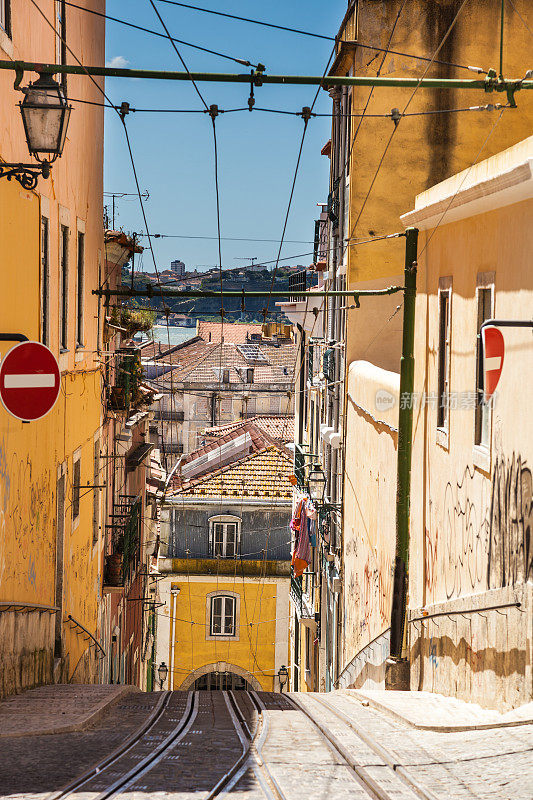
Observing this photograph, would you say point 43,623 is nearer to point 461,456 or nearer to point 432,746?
point 461,456

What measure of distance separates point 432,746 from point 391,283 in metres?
12.9

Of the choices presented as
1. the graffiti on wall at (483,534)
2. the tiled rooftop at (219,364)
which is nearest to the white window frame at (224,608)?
the graffiti on wall at (483,534)

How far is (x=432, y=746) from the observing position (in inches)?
289

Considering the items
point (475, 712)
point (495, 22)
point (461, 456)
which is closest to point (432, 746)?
point (475, 712)

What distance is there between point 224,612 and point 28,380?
86.6 feet

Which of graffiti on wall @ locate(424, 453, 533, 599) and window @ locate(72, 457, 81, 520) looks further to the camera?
window @ locate(72, 457, 81, 520)

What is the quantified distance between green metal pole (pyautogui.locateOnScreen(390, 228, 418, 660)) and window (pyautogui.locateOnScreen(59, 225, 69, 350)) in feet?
15.4

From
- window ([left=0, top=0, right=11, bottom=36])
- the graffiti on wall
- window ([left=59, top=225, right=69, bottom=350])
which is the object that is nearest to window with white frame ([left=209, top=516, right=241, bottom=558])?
window ([left=59, top=225, right=69, bottom=350])

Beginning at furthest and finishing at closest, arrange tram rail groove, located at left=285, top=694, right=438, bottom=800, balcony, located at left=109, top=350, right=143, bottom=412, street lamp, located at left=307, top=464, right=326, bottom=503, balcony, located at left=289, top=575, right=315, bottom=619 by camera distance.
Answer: balcony, located at left=289, top=575, right=315, bottom=619 → street lamp, located at left=307, top=464, right=326, bottom=503 → balcony, located at left=109, top=350, right=143, bottom=412 → tram rail groove, located at left=285, top=694, right=438, bottom=800

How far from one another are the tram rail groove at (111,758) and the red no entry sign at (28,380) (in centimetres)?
258

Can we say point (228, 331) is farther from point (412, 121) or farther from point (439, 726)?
point (439, 726)

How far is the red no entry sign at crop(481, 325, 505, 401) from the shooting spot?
677 cm

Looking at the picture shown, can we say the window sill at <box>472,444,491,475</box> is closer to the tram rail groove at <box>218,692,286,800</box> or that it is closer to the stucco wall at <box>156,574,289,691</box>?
the tram rail groove at <box>218,692,286,800</box>

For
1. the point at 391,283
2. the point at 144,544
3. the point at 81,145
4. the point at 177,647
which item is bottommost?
the point at 177,647
